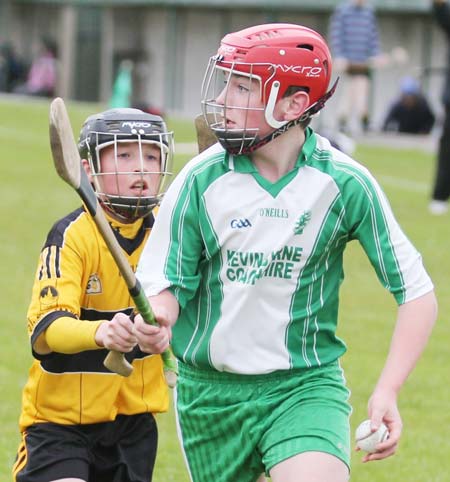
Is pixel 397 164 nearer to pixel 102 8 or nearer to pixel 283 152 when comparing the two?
pixel 283 152

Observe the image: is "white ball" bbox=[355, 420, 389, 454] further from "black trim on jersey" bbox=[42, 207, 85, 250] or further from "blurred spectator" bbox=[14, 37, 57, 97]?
"blurred spectator" bbox=[14, 37, 57, 97]

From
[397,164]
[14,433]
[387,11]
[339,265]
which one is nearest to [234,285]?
[339,265]

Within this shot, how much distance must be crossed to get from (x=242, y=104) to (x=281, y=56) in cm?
19

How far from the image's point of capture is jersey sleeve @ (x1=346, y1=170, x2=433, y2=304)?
4191 mm

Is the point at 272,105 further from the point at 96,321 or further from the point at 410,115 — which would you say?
the point at 410,115

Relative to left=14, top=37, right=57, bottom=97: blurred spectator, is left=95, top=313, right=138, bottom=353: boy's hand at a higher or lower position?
higher

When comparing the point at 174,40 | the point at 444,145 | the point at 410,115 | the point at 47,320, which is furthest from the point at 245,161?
the point at 174,40

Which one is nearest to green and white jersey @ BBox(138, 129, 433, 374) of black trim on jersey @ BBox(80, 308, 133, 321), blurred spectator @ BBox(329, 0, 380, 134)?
black trim on jersey @ BBox(80, 308, 133, 321)

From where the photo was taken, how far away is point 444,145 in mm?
13656

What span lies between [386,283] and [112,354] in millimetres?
876

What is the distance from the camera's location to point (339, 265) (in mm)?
4402

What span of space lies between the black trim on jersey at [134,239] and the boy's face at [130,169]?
0.15 meters

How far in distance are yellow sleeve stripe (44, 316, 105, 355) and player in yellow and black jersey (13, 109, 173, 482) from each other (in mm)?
39

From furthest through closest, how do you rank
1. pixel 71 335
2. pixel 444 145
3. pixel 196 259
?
pixel 444 145 → pixel 196 259 → pixel 71 335
